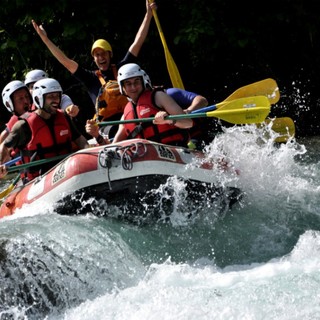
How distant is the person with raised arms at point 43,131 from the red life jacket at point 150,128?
0.59 m

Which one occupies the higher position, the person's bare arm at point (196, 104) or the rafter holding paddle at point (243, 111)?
the person's bare arm at point (196, 104)

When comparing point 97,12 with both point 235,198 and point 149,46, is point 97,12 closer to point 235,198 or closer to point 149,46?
point 149,46

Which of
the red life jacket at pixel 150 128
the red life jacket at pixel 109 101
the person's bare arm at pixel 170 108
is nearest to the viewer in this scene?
the person's bare arm at pixel 170 108

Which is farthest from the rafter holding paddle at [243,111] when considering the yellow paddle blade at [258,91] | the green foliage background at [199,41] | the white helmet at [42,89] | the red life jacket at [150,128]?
the green foliage background at [199,41]

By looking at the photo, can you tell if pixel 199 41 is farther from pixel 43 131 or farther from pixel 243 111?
pixel 43 131

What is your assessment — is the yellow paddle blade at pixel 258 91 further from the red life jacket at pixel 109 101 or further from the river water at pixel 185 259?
the red life jacket at pixel 109 101

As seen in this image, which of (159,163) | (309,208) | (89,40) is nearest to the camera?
(159,163)

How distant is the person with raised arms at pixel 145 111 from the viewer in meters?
6.77

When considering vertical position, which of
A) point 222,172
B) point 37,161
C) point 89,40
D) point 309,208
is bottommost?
point 309,208

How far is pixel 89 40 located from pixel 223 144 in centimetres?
435

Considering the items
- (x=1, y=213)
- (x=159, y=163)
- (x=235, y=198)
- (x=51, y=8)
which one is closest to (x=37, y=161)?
(x=1, y=213)

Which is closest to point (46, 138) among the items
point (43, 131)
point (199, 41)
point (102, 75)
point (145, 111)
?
point (43, 131)

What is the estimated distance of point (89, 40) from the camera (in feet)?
35.0

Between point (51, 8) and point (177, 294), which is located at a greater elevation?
point (51, 8)
